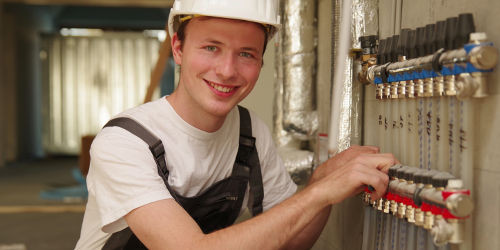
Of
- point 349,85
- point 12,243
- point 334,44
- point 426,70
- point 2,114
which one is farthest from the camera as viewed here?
point 2,114

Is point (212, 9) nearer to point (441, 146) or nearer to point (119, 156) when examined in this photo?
point (119, 156)

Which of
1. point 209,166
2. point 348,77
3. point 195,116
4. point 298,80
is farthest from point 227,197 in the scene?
point 298,80

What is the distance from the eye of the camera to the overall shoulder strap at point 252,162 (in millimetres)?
1567

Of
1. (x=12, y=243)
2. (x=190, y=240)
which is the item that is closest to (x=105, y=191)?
(x=190, y=240)

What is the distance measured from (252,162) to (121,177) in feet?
1.61

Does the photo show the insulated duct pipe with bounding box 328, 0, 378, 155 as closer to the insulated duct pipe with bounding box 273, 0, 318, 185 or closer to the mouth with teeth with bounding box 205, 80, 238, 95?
the mouth with teeth with bounding box 205, 80, 238, 95

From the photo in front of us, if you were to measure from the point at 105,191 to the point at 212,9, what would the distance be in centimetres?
52

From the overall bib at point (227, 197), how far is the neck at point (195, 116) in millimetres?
155

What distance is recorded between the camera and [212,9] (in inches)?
50.0

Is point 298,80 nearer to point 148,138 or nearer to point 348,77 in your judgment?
point 348,77

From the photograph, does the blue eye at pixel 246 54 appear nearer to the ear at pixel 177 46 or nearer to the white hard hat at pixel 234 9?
the white hard hat at pixel 234 9

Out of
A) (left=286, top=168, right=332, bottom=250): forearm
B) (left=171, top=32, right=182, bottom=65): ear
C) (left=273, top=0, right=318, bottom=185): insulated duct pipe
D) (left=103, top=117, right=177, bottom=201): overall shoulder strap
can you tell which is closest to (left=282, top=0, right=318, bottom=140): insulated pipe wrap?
(left=273, top=0, right=318, bottom=185): insulated duct pipe

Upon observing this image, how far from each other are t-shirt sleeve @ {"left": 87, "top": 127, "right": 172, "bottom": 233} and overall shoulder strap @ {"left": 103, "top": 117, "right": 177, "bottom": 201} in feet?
0.05

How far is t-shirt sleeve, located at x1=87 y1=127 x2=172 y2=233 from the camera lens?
1.18 metres
